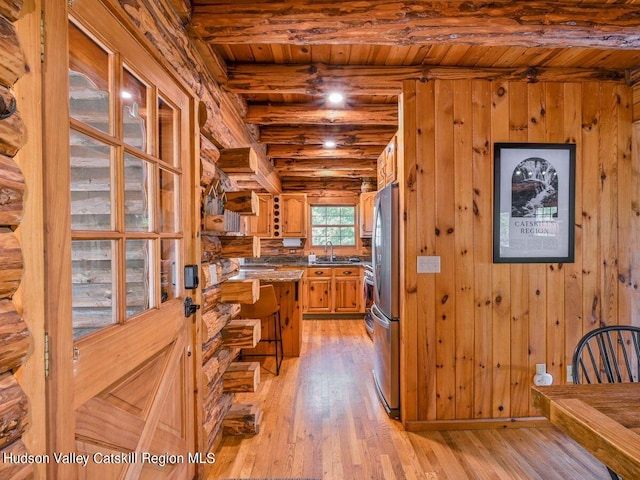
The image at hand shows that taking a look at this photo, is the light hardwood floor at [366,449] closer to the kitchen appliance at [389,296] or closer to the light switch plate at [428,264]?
→ the kitchen appliance at [389,296]

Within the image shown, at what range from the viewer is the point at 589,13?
5.64 feet

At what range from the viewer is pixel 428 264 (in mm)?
2291

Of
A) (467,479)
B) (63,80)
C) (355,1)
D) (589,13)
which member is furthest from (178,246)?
(589,13)

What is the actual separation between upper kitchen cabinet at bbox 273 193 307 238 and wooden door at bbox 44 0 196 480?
4.25 metres

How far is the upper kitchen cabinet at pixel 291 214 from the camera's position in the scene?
5.91 meters

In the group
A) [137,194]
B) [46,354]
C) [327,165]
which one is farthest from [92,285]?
[327,165]

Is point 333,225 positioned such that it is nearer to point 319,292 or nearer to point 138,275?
point 319,292

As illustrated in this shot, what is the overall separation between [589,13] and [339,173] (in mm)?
3823

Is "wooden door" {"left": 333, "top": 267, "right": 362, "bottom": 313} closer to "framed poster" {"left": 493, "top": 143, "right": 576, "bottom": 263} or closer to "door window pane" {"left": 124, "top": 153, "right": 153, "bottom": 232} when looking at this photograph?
"framed poster" {"left": 493, "top": 143, "right": 576, "bottom": 263}

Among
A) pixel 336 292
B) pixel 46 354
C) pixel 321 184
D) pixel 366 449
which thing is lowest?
pixel 366 449

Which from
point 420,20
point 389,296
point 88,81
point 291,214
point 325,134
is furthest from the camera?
point 291,214

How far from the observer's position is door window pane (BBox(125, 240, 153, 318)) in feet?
4.11

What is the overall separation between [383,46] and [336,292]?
13.3ft

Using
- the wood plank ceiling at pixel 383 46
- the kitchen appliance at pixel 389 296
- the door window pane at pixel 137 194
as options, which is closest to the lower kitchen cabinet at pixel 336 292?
the kitchen appliance at pixel 389 296
